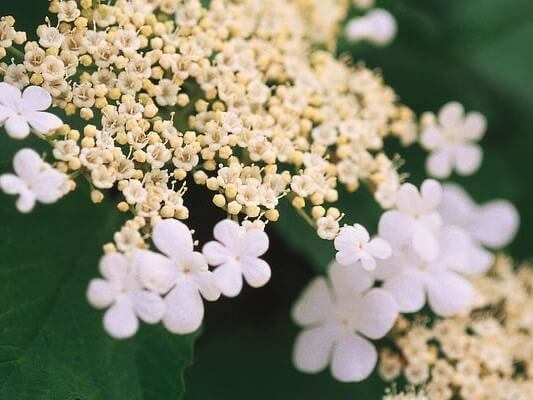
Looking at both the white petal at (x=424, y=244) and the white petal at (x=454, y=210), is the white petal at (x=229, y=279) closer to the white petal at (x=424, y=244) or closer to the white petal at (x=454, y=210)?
the white petal at (x=424, y=244)

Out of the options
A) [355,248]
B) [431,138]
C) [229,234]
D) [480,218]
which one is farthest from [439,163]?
[229,234]

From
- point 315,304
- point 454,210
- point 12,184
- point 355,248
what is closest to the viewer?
point 12,184

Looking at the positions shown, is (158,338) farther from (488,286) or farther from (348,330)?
(488,286)

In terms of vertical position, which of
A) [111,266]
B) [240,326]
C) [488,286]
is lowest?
[111,266]

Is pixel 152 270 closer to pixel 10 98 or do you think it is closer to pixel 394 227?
pixel 10 98

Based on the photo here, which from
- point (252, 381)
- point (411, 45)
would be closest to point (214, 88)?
point (252, 381)

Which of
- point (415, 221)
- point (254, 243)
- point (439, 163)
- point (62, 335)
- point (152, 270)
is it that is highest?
point (439, 163)
